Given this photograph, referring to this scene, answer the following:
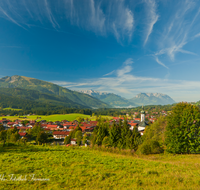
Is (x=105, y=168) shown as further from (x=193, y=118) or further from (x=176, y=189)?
(x=193, y=118)

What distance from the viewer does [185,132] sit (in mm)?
18859

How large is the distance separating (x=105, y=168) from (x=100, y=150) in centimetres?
862

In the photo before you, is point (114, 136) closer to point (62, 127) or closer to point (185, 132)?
point (185, 132)

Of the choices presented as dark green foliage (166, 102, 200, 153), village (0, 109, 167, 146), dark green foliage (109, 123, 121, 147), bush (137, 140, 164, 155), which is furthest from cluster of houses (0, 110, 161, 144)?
dark green foliage (166, 102, 200, 153)

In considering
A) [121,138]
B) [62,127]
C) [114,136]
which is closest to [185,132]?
[121,138]

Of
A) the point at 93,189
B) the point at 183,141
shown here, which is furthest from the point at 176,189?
the point at 183,141

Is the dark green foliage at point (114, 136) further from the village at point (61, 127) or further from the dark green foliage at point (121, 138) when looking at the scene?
the village at point (61, 127)

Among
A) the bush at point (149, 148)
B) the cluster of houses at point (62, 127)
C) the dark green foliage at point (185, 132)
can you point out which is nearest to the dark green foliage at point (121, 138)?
the bush at point (149, 148)

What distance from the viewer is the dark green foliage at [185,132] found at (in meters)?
18.5

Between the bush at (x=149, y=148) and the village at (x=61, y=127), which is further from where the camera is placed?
the village at (x=61, y=127)

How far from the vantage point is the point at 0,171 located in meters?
8.85

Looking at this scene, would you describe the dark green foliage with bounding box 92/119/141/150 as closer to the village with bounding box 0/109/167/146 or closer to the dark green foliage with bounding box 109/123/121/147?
the dark green foliage with bounding box 109/123/121/147

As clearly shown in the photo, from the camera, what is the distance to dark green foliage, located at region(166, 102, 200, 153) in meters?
18.5

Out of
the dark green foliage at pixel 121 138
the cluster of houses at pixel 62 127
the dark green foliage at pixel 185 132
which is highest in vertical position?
the dark green foliage at pixel 185 132
